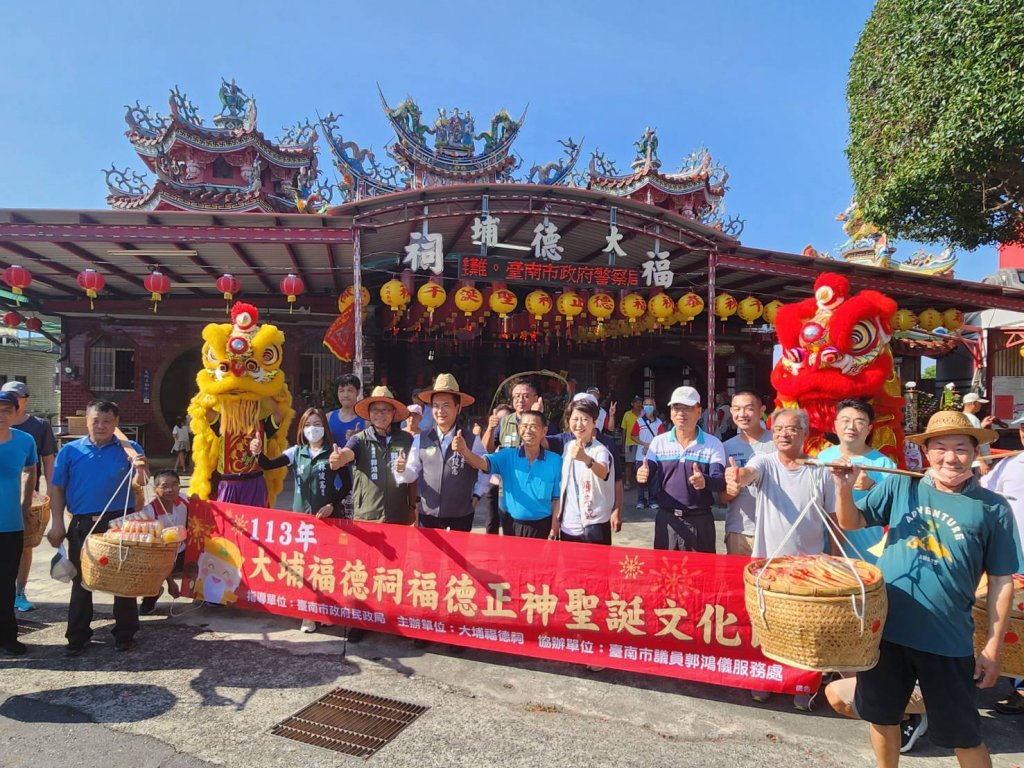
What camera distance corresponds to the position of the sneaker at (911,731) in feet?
9.30

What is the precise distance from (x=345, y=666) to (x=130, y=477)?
187cm

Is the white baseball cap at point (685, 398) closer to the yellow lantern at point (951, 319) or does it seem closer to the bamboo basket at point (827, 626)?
the bamboo basket at point (827, 626)

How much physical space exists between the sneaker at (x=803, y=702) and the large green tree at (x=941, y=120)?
721 centimetres

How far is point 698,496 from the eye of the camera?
366cm

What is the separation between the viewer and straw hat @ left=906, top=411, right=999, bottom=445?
7.33 feet

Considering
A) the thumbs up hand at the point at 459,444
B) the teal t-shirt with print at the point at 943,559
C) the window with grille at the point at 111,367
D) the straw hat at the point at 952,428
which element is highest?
the window with grille at the point at 111,367

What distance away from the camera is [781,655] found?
2.26m

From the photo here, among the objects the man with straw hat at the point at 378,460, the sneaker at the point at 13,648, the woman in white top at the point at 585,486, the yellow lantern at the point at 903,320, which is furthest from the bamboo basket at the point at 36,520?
the yellow lantern at the point at 903,320

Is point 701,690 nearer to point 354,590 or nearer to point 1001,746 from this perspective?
point 1001,746

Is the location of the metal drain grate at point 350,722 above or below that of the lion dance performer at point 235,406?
below

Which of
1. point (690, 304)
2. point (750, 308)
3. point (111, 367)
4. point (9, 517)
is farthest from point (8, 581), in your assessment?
point (111, 367)

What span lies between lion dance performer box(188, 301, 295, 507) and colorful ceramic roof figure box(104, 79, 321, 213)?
40.3 ft

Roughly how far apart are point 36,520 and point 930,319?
543 inches

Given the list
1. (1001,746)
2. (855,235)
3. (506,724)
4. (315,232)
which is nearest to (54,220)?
(315,232)
